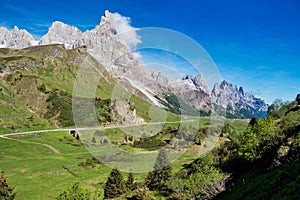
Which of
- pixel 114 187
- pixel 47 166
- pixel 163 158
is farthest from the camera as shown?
pixel 47 166

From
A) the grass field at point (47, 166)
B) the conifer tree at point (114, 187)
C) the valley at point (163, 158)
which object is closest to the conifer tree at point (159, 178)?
the valley at point (163, 158)

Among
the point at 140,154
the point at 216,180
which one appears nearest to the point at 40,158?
the point at 140,154

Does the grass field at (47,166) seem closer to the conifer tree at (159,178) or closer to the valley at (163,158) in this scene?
the valley at (163,158)

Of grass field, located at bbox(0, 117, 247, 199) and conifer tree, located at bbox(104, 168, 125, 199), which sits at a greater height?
conifer tree, located at bbox(104, 168, 125, 199)

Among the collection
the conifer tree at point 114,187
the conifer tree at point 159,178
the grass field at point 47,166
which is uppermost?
the conifer tree at point 159,178

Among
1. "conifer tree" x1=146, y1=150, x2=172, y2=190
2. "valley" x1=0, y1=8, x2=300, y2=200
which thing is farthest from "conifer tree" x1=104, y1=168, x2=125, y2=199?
"conifer tree" x1=146, y1=150, x2=172, y2=190

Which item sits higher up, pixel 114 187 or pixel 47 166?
pixel 114 187

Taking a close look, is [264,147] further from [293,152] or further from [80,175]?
[80,175]

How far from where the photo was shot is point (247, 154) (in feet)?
184

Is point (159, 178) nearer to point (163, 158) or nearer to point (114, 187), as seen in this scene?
point (163, 158)

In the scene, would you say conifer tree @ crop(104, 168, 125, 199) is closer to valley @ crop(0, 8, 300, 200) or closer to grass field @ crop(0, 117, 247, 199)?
valley @ crop(0, 8, 300, 200)

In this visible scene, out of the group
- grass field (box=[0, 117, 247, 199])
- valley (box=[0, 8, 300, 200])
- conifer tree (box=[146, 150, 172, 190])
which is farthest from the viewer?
grass field (box=[0, 117, 247, 199])

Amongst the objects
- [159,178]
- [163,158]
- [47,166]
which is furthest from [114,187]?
[47,166]

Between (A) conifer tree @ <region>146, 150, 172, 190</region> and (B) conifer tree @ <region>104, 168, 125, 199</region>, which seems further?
(B) conifer tree @ <region>104, 168, 125, 199</region>
